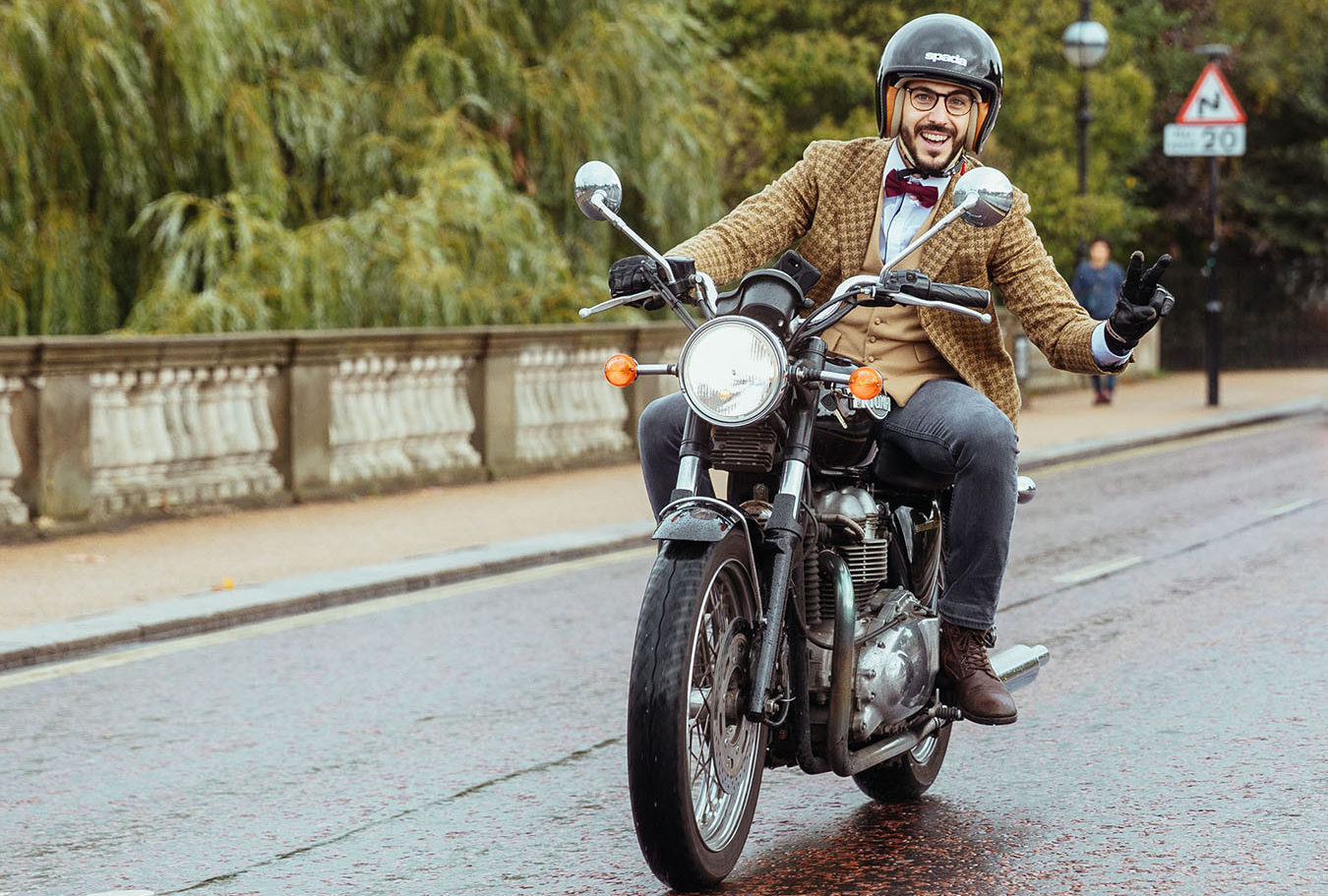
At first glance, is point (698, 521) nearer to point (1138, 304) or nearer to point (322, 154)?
point (1138, 304)

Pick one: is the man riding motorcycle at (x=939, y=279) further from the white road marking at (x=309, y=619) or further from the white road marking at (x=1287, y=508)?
the white road marking at (x=1287, y=508)

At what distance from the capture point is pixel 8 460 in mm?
11695

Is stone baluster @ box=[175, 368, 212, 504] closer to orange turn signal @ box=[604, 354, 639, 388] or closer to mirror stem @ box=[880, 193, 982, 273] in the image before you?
orange turn signal @ box=[604, 354, 639, 388]

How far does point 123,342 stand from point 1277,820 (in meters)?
8.70

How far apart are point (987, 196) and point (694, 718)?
1309 mm

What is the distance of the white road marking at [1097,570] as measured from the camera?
1033cm

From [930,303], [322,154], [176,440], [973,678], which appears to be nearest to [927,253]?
[930,303]

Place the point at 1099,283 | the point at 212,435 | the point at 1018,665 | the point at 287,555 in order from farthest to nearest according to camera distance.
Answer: the point at 1099,283 < the point at 212,435 < the point at 287,555 < the point at 1018,665

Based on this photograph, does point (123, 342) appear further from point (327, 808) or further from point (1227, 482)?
point (1227, 482)

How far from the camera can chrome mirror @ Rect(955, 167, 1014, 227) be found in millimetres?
4473

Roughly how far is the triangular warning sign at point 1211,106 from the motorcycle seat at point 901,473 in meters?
19.4

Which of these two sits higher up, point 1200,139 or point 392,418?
point 1200,139

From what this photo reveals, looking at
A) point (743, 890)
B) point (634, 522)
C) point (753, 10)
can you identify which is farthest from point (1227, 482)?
point (753, 10)

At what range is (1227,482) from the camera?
1574 cm
